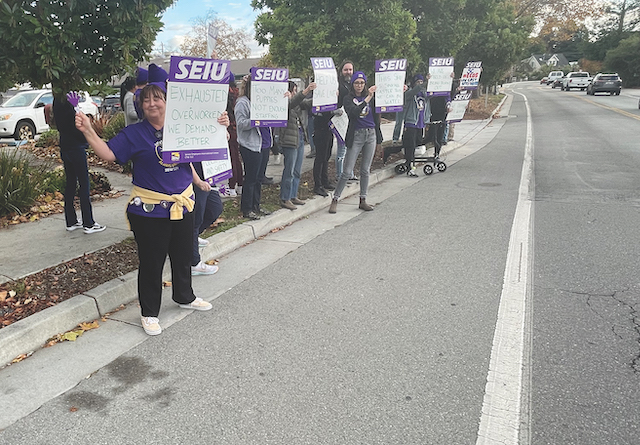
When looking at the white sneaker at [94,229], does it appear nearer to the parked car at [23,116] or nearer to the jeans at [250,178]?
the jeans at [250,178]

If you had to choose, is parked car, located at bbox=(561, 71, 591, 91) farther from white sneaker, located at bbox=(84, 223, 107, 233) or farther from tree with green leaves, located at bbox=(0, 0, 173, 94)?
tree with green leaves, located at bbox=(0, 0, 173, 94)

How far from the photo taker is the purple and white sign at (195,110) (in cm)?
374

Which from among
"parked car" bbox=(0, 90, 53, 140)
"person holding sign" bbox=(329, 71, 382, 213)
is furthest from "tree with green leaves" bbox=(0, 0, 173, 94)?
"parked car" bbox=(0, 90, 53, 140)

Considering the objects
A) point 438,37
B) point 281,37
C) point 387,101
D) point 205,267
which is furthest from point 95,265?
point 438,37

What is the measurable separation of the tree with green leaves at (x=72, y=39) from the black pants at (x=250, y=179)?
7.94ft

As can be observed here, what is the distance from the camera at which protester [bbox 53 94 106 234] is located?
5.64 m

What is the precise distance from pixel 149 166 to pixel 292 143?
3.60m

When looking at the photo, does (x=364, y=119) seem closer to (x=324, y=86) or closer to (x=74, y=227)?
(x=324, y=86)

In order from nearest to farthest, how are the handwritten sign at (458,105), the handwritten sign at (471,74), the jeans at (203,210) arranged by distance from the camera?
the jeans at (203,210) < the handwritten sign at (458,105) < the handwritten sign at (471,74)

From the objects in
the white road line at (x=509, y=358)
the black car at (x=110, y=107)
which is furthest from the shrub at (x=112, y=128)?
the white road line at (x=509, y=358)

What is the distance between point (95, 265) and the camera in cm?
494

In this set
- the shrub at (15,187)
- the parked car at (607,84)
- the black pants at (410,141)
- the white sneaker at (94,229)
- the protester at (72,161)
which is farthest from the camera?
the parked car at (607,84)

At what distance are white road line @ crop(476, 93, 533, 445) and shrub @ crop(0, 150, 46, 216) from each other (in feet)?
20.8

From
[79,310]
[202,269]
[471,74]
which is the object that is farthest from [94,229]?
[471,74]
